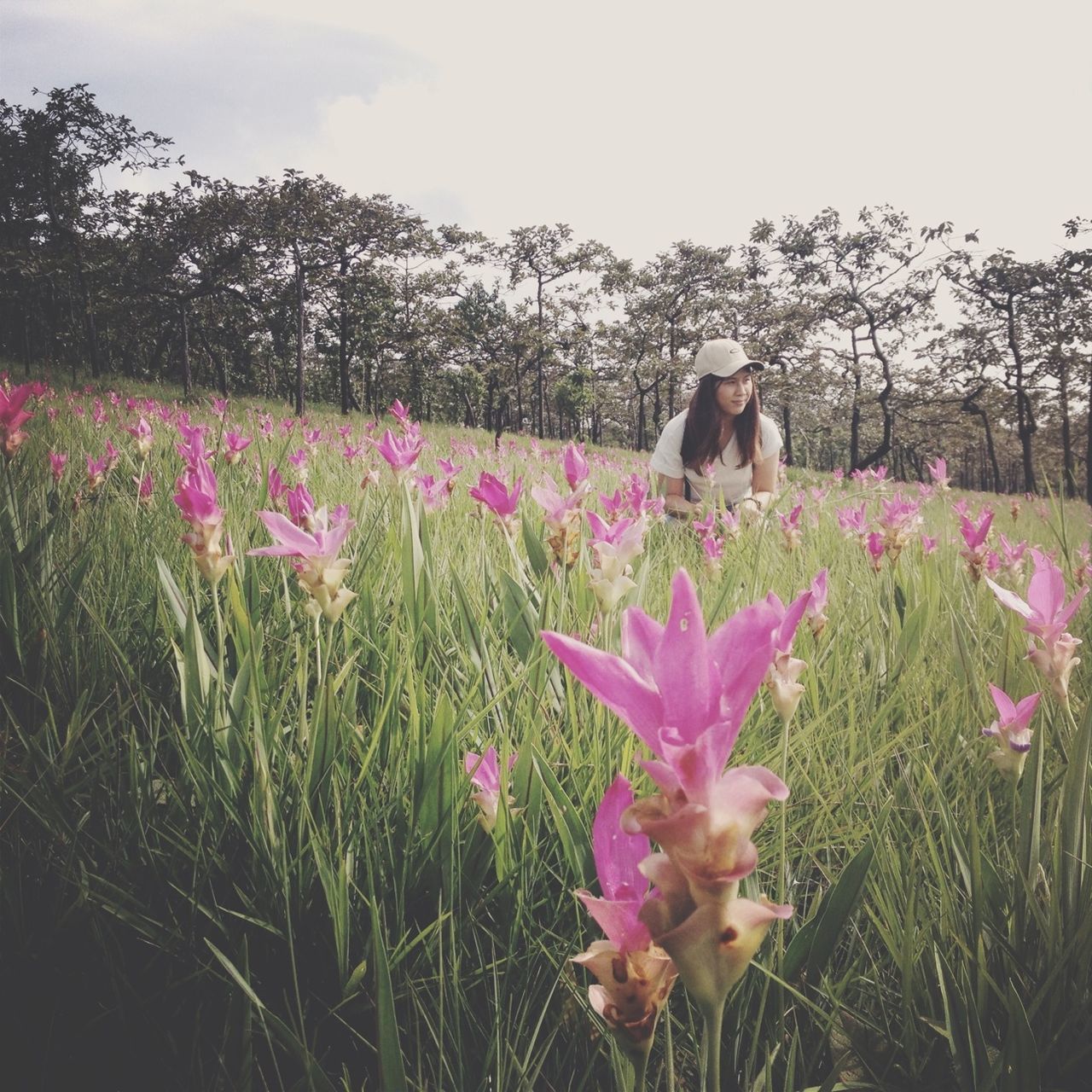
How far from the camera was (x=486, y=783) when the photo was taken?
0.78 m

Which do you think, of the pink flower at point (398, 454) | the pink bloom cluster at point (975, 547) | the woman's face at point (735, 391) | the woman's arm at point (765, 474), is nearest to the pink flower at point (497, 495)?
the pink flower at point (398, 454)

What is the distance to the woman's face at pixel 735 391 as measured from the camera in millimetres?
4434

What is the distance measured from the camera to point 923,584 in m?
1.85

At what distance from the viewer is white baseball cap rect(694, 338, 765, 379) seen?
Answer: 4.29m

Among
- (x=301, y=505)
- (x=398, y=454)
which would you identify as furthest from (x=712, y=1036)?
(x=398, y=454)

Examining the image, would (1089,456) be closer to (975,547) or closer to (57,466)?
(975,547)

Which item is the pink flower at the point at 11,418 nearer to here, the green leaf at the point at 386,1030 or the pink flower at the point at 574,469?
the pink flower at the point at 574,469

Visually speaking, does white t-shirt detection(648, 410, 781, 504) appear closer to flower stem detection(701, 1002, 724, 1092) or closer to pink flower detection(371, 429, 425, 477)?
pink flower detection(371, 429, 425, 477)

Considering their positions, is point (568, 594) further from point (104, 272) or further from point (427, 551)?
point (104, 272)

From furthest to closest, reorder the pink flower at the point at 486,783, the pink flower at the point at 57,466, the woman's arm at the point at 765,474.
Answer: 1. the woman's arm at the point at 765,474
2. the pink flower at the point at 57,466
3. the pink flower at the point at 486,783

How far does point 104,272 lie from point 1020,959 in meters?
29.8

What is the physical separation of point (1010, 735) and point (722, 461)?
13.3 ft

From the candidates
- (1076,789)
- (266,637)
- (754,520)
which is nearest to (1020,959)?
(1076,789)

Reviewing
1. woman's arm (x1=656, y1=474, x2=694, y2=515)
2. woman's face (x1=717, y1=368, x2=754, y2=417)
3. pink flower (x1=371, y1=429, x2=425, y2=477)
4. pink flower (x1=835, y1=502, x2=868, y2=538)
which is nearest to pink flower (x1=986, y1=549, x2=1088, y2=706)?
pink flower (x1=371, y1=429, x2=425, y2=477)
